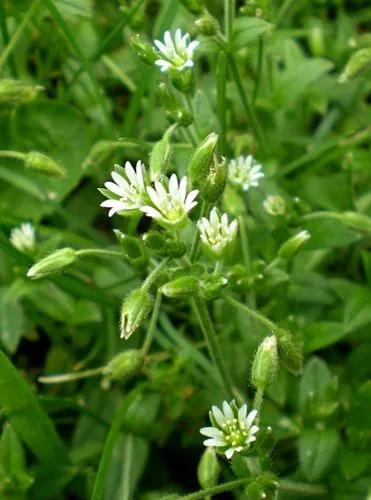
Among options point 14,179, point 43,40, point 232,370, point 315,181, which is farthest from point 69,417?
point 43,40

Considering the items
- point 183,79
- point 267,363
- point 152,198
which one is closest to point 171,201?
point 152,198

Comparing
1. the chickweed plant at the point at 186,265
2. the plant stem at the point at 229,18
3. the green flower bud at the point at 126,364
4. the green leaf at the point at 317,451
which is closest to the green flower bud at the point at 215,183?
the chickweed plant at the point at 186,265

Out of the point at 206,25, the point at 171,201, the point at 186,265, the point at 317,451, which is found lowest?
the point at 317,451

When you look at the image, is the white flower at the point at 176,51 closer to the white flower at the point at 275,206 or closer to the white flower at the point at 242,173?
the white flower at the point at 242,173

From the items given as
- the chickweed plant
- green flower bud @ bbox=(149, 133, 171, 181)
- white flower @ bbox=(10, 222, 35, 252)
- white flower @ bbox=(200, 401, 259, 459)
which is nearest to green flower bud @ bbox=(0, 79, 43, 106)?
the chickweed plant

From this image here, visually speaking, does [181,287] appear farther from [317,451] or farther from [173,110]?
[317,451]

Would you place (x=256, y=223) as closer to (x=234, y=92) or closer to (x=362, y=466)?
(x=234, y=92)
